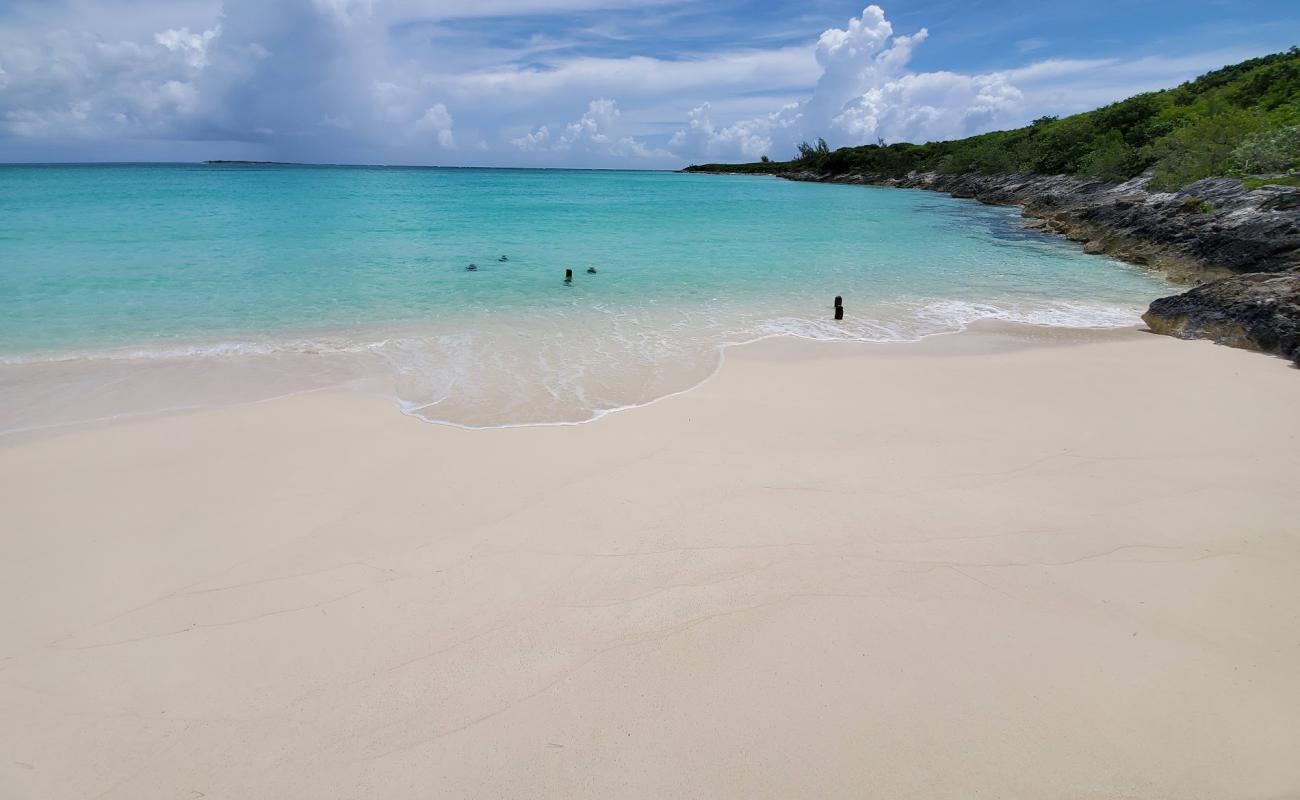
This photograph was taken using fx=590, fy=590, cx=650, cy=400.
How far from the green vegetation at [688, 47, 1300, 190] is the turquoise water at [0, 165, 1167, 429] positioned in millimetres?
7040

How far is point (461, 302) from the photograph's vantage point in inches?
596

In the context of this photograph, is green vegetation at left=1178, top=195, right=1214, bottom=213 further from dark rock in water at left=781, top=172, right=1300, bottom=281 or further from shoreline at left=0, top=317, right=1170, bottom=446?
shoreline at left=0, top=317, right=1170, bottom=446

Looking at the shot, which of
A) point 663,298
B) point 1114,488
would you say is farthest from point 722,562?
point 663,298

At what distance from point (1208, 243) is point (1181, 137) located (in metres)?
17.0

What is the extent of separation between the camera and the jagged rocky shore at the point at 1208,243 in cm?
1107

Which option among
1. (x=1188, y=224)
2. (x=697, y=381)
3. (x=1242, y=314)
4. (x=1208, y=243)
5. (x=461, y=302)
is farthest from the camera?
(x=1188, y=224)

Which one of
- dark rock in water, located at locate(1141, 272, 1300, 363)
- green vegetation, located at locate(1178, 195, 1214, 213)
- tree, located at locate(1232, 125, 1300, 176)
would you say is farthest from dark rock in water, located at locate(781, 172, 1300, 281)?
dark rock in water, located at locate(1141, 272, 1300, 363)

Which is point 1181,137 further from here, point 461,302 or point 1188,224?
point 461,302

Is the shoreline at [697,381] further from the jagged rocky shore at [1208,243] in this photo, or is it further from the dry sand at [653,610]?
the jagged rocky shore at [1208,243]

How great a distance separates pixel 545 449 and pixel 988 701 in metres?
4.87

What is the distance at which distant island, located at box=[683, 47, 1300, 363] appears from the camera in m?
11.8

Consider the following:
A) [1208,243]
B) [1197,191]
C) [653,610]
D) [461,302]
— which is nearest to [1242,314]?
[1208,243]

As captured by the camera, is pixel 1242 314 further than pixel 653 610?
Yes

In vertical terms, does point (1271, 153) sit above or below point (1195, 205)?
above
